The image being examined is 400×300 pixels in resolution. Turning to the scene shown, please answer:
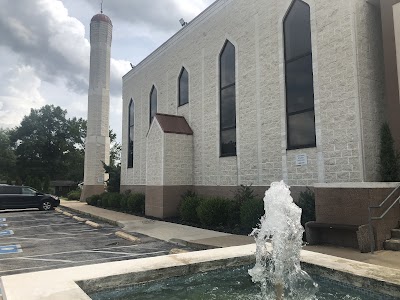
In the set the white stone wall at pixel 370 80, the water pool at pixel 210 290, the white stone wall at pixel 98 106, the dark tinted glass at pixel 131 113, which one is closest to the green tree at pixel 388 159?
the white stone wall at pixel 370 80

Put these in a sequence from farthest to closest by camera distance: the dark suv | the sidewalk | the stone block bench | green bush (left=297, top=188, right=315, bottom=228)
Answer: the dark suv < green bush (left=297, top=188, right=315, bottom=228) < the stone block bench < the sidewalk

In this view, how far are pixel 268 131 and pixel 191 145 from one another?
18.6 ft

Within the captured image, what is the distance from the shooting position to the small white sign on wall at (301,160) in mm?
11656

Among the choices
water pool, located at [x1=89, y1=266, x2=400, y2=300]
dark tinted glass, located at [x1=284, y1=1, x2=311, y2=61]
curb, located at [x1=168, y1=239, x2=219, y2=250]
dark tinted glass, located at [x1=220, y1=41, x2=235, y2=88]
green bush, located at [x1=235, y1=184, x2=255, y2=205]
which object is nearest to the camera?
water pool, located at [x1=89, y1=266, x2=400, y2=300]

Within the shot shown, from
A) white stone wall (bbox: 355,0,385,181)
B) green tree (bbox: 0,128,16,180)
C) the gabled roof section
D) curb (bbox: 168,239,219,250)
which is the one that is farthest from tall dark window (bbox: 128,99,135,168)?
green tree (bbox: 0,128,16,180)

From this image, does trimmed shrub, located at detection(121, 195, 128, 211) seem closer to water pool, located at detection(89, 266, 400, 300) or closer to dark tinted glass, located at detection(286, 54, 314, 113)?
dark tinted glass, located at detection(286, 54, 314, 113)

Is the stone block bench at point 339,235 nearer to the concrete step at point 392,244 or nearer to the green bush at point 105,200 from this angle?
the concrete step at point 392,244

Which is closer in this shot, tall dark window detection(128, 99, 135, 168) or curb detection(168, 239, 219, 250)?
curb detection(168, 239, 219, 250)

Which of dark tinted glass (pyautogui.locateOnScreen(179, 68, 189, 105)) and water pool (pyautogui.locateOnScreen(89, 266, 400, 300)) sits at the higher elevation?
dark tinted glass (pyautogui.locateOnScreen(179, 68, 189, 105))

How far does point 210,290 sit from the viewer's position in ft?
15.3

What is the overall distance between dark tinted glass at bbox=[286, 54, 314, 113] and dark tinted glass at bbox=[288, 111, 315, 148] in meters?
0.30

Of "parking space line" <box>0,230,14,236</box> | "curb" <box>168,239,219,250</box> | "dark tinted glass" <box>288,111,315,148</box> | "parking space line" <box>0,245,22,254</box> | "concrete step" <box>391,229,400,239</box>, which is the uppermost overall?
"dark tinted glass" <box>288,111,315,148</box>

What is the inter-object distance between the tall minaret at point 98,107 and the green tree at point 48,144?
30.8 m

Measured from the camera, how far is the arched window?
15508mm
